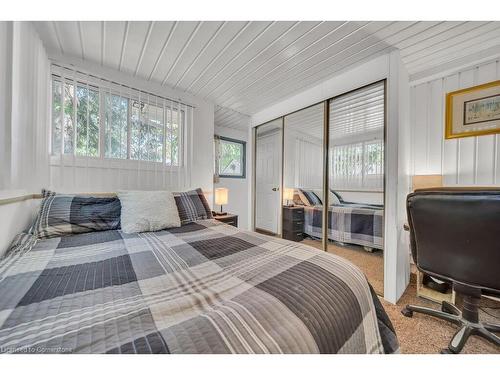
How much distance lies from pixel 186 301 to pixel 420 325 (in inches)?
73.4

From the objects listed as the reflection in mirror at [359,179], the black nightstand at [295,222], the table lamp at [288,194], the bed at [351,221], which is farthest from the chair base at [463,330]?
the table lamp at [288,194]

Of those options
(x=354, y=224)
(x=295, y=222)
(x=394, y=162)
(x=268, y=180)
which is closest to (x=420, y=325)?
(x=354, y=224)

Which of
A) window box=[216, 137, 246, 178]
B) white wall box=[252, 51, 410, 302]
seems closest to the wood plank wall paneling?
white wall box=[252, 51, 410, 302]

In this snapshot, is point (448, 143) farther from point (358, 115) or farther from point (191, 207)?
point (191, 207)

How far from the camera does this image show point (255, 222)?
11.9 feet

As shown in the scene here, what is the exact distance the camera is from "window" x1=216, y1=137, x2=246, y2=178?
150 inches

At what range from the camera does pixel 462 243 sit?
1.14m

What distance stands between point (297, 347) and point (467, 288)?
141 cm

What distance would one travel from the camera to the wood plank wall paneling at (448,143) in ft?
6.09

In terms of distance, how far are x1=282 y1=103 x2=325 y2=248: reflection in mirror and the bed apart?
2 cm

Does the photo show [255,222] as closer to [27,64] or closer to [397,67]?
[397,67]

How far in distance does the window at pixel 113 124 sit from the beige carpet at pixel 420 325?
2.73 m
